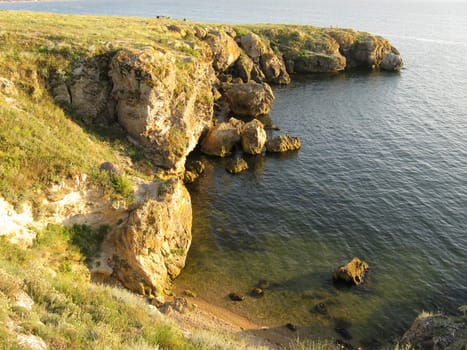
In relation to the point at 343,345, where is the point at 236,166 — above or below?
above

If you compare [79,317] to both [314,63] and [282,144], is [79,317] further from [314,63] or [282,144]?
[314,63]

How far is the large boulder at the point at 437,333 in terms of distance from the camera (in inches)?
819

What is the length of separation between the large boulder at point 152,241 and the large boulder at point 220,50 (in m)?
48.1

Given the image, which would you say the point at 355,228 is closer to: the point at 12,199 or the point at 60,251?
the point at 60,251

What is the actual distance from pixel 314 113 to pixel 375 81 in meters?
30.4

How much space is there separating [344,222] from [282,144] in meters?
17.6

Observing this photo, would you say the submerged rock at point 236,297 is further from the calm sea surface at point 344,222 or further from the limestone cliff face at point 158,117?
the limestone cliff face at point 158,117

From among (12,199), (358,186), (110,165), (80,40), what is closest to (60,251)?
(12,199)

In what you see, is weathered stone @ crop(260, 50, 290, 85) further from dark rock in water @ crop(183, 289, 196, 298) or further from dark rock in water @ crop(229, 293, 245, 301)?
dark rock in water @ crop(183, 289, 196, 298)

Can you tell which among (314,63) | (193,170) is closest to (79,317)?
(193,170)

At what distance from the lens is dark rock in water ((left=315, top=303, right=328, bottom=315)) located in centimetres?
2842

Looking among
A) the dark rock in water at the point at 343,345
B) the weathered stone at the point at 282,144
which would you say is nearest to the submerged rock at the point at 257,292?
the dark rock in water at the point at 343,345

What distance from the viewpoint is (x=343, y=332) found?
26.9 m

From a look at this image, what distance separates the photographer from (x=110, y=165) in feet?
98.3
